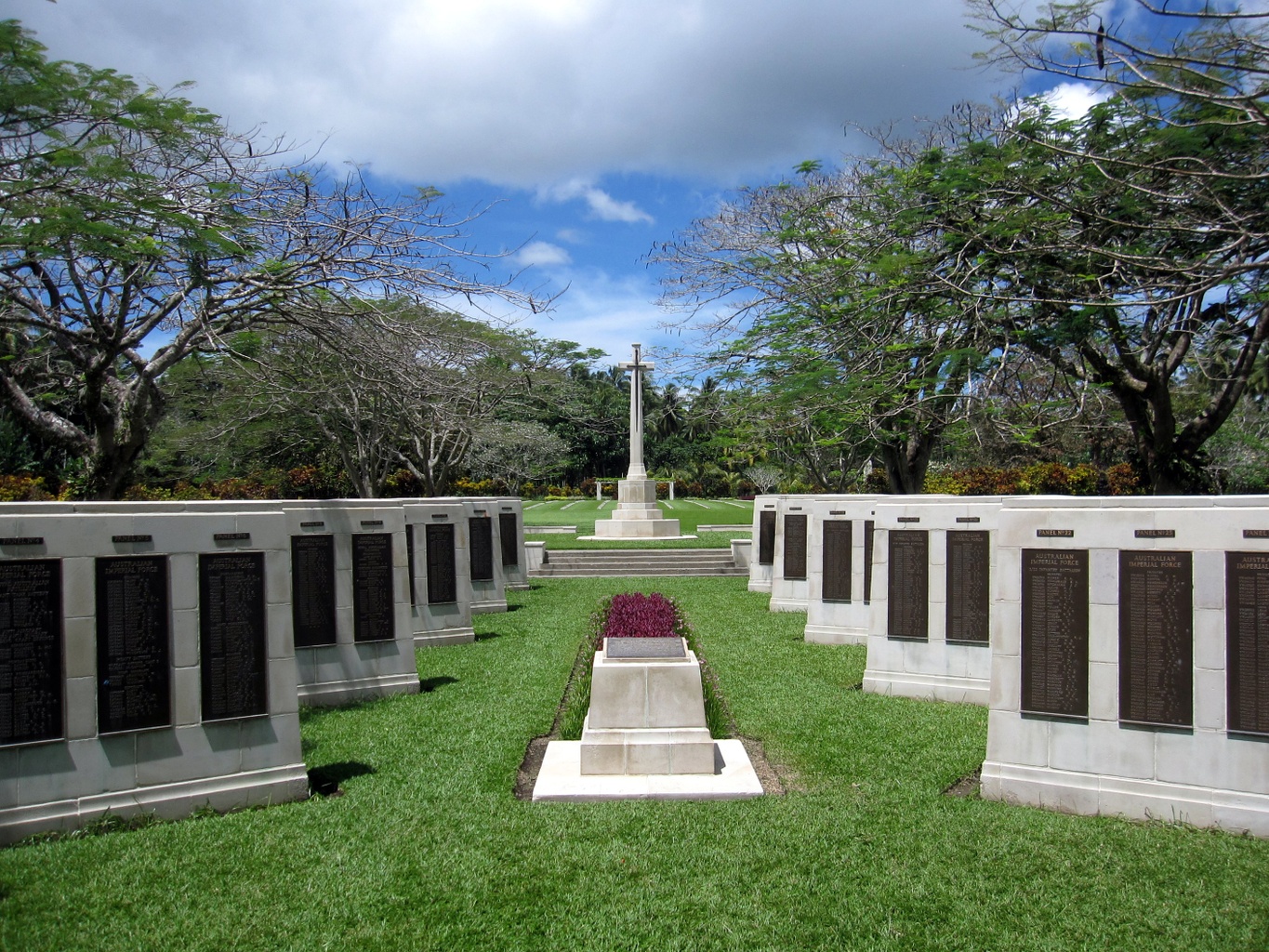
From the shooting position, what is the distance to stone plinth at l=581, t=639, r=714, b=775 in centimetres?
688

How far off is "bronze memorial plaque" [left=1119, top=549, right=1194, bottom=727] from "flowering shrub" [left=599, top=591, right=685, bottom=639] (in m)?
3.75

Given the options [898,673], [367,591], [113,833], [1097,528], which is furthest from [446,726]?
[1097,528]

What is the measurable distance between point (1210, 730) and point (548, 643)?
8600 mm

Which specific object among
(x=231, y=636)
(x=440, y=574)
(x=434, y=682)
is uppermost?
(x=231, y=636)

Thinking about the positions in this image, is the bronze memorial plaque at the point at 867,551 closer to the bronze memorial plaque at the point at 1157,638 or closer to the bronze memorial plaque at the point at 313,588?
the bronze memorial plaque at the point at 1157,638

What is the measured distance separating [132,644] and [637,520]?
25114mm

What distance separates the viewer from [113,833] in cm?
561

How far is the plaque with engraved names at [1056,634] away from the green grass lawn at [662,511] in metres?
19.5

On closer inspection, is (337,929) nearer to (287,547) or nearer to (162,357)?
(287,547)

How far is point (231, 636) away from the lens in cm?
634

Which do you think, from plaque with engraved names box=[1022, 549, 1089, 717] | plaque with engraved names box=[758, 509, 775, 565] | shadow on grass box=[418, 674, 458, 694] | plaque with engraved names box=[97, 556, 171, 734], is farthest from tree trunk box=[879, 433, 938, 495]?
plaque with engraved names box=[97, 556, 171, 734]

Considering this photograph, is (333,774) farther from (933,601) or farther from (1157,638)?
(933,601)

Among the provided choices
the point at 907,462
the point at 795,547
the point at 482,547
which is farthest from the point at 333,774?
the point at 907,462

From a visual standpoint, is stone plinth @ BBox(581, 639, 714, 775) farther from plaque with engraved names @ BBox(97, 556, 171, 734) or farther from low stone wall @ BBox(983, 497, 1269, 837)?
plaque with engraved names @ BBox(97, 556, 171, 734)
